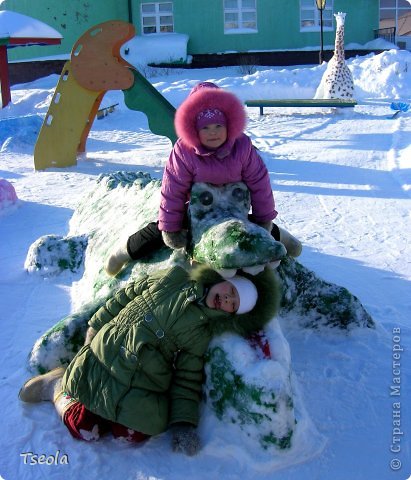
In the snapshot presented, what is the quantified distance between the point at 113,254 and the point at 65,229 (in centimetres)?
257

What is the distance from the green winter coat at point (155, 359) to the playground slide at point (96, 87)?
5.46 meters

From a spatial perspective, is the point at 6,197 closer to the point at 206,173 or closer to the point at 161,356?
the point at 206,173

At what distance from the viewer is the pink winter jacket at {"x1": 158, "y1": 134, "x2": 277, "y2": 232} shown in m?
2.82

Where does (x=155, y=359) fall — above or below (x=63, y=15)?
below

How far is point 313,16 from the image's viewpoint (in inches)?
783

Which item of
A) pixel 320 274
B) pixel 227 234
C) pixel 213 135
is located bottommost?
pixel 320 274

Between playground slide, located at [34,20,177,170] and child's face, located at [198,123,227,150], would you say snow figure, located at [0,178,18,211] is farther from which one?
child's face, located at [198,123,227,150]

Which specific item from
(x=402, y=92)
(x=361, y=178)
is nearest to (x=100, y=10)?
(x=402, y=92)

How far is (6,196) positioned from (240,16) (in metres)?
15.6

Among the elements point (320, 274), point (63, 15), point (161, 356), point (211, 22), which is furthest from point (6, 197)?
point (211, 22)

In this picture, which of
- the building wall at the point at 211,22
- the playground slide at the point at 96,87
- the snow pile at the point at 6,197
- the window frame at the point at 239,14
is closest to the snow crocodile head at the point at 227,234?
the snow pile at the point at 6,197

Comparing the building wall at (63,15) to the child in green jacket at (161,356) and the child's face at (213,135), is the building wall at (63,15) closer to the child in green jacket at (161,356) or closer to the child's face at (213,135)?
the child's face at (213,135)

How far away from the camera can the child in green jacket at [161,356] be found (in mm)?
2465

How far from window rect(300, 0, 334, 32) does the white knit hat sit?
62.1 feet
